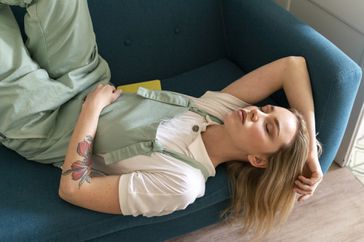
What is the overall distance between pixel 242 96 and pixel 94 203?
629 millimetres

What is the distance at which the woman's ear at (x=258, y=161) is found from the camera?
126cm

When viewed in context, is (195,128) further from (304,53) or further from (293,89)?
(304,53)

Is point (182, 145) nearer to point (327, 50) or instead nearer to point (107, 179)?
point (107, 179)

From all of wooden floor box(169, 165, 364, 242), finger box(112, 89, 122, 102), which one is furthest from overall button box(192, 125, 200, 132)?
wooden floor box(169, 165, 364, 242)

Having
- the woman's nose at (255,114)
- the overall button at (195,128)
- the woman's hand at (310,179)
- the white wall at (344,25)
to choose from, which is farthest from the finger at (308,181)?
the white wall at (344,25)

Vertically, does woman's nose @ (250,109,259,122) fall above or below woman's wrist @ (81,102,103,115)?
above

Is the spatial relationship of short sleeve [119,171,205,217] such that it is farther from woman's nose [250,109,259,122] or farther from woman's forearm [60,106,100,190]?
woman's nose [250,109,259,122]

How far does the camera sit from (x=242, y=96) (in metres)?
1.42

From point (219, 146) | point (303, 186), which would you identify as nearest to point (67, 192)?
point (219, 146)

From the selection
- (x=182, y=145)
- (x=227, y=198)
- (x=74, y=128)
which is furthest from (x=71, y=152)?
(x=227, y=198)

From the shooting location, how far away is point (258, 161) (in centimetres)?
126

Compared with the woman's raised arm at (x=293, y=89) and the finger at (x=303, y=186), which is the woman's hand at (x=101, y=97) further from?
the finger at (x=303, y=186)

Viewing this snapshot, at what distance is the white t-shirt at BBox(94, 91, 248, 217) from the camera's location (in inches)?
46.3

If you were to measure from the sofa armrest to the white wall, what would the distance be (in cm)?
24
